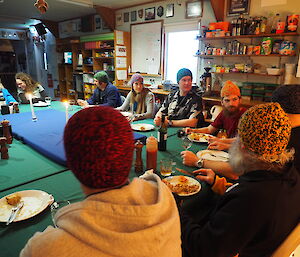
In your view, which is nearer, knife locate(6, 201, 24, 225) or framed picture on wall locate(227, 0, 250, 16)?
knife locate(6, 201, 24, 225)

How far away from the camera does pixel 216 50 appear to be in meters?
3.83

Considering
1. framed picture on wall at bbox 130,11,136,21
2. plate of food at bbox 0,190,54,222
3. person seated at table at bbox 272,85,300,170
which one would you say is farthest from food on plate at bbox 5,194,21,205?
framed picture on wall at bbox 130,11,136,21

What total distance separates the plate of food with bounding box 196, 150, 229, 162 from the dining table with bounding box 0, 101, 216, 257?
129 mm

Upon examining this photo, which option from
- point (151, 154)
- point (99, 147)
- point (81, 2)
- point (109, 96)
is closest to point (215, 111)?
point (109, 96)

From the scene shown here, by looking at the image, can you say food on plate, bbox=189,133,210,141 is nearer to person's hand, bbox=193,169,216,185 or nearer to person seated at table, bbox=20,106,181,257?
person's hand, bbox=193,169,216,185

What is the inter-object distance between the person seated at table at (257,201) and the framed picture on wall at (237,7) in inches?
134

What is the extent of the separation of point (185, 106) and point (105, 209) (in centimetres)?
237

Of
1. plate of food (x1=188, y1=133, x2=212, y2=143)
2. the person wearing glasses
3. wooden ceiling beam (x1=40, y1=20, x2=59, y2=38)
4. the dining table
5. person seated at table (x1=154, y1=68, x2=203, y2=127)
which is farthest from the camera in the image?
wooden ceiling beam (x1=40, y1=20, x2=59, y2=38)

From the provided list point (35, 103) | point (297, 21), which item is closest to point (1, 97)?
point (35, 103)

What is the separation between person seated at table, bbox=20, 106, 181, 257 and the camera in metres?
0.54

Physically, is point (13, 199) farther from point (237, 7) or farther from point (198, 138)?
point (237, 7)

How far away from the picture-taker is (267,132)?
0.85 metres

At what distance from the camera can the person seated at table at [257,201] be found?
2.58 feet

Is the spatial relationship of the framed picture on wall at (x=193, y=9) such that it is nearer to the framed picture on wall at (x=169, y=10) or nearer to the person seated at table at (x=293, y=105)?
the framed picture on wall at (x=169, y=10)
